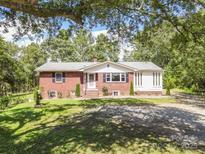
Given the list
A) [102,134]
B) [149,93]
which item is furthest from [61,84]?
[102,134]

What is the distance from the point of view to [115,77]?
32562 millimetres

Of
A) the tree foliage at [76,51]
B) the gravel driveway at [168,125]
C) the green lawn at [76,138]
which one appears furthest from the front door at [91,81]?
the tree foliage at [76,51]

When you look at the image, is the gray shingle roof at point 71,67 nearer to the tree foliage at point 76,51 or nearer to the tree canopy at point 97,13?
the tree canopy at point 97,13

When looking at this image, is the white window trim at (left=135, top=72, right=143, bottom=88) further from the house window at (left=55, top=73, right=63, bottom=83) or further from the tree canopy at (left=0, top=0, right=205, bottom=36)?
the tree canopy at (left=0, top=0, right=205, bottom=36)

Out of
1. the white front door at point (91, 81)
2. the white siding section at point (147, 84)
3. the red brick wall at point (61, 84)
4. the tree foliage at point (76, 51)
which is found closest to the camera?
the red brick wall at point (61, 84)

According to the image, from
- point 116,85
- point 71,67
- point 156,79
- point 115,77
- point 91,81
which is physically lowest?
point 116,85

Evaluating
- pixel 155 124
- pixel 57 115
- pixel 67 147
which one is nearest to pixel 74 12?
pixel 67 147

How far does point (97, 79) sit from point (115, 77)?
86.2 inches

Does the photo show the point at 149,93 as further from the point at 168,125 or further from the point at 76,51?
the point at 76,51

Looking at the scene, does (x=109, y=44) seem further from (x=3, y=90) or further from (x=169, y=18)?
(x=3, y=90)

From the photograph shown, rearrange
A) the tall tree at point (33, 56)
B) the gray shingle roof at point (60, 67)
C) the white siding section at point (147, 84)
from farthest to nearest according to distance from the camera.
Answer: the tall tree at point (33, 56), the white siding section at point (147, 84), the gray shingle roof at point (60, 67)

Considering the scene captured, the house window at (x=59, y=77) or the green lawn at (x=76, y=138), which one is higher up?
the house window at (x=59, y=77)

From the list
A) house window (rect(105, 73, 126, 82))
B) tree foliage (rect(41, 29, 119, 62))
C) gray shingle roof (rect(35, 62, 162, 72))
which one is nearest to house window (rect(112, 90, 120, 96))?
house window (rect(105, 73, 126, 82))

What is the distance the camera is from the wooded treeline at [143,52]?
9.59m
